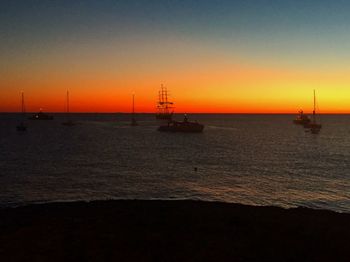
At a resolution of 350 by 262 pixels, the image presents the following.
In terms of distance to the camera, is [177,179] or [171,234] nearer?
[171,234]

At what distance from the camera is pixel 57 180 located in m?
42.8

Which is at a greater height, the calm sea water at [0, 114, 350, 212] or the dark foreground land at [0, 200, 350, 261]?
the dark foreground land at [0, 200, 350, 261]

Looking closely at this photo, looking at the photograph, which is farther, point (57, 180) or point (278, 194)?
point (57, 180)

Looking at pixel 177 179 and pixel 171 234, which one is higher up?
pixel 171 234

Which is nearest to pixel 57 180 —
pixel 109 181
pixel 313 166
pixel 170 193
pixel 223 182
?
pixel 109 181

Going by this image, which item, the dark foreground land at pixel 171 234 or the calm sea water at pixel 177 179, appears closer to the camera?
the dark foreground land at pixel 171 234

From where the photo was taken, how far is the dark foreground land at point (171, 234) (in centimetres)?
1450

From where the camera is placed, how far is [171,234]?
56.0 ft

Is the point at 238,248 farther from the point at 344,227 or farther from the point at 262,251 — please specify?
the point at 344,227

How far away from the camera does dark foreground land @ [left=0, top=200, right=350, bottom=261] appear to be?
47.6 ft

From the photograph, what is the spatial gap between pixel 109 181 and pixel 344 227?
90.8 feet

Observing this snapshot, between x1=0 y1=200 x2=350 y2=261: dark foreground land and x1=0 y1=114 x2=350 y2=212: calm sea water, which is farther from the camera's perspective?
x1=0 y1=114 x2=350 y2=212: calm sea water

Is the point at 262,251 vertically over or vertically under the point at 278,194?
over

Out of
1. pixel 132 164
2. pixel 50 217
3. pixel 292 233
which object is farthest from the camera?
pixel 132 164
